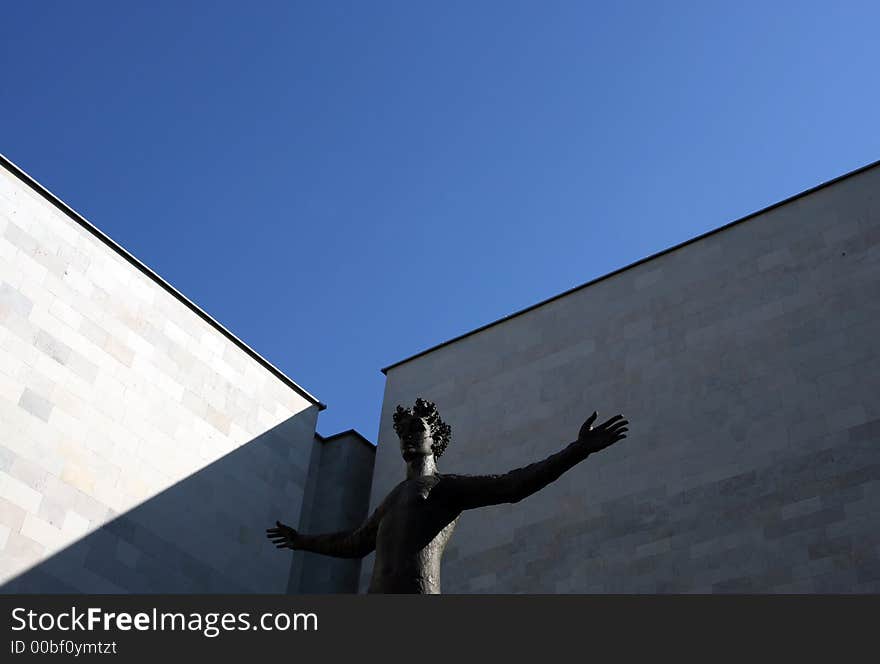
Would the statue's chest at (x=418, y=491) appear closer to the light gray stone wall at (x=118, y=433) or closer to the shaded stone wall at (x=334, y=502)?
the light gray stone wall at (x=118, y=433)

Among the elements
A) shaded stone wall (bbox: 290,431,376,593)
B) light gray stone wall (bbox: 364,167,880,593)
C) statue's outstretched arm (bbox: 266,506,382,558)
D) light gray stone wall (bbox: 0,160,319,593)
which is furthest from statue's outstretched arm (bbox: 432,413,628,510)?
shaded stone wall (bbox: 290,431,376,593)

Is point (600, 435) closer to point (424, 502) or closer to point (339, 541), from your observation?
point (424, 502)

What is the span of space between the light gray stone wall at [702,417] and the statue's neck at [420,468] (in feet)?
21.4

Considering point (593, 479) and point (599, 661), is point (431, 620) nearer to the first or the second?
point (599, 661)

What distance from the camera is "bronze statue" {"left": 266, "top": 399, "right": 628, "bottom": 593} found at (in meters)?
6.58

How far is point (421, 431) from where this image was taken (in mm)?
7555

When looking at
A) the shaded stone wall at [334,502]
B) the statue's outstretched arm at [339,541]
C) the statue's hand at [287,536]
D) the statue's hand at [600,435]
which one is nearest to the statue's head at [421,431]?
the statue's outstretched arm at [339,541]

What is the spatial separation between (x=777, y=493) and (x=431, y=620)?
29.3ft

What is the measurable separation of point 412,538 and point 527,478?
687mm

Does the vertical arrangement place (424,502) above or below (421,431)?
below

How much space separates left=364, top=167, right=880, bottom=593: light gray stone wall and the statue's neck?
21.4 feet

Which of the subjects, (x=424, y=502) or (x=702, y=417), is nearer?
(x=424, y=502)

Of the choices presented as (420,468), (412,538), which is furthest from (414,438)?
(412,538)

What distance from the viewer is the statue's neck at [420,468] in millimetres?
7309
